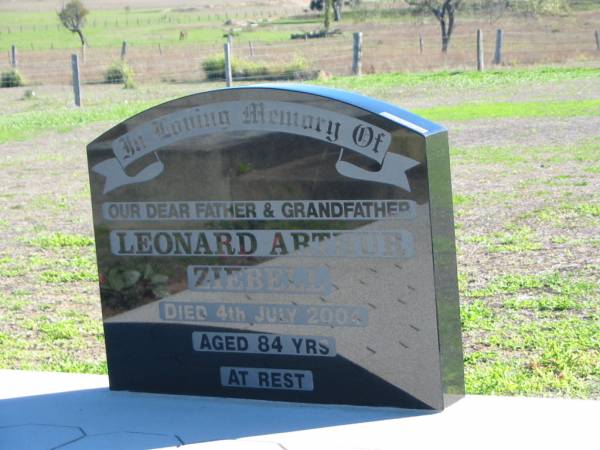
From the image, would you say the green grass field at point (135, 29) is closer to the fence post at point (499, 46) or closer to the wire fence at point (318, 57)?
the wire fence at point (318, 57)

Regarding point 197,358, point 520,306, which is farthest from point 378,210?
point 520,306

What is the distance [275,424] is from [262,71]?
32238 millimetres

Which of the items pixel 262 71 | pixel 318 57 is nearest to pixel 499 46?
pixel 262 71

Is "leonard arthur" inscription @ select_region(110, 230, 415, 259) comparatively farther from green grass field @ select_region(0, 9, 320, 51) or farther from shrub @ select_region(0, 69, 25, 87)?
green grass field @ select_region(0, 9, 320, 51)

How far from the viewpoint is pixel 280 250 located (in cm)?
534

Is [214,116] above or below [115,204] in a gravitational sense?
above

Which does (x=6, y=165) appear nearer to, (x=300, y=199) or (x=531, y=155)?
(x=531, y=155)

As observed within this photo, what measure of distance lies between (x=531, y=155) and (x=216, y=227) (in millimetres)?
10397

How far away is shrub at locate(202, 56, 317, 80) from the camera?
117 feet

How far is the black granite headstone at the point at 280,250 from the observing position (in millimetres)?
5023

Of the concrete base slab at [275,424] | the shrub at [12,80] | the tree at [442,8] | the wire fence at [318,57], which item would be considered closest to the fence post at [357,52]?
the wire fence at [318,57]

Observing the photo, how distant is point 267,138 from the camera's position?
529 cm

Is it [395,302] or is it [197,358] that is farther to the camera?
[197,358]

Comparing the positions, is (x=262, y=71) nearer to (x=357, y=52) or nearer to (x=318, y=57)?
(x=357, y=52)
